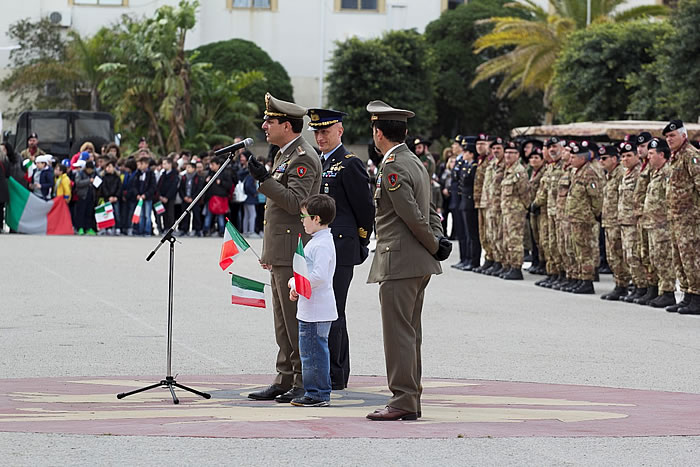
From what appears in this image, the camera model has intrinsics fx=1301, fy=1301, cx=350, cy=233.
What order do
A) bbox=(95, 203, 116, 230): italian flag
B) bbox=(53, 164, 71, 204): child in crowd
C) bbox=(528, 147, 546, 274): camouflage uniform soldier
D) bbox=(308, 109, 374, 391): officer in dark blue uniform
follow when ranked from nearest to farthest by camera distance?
bbox=(308, 109, 374, 391): officer in dark blue uniform, bbox=(528, 147, 546, 274): camouflage uniform soldier, bbox=(95, 203, 116, 230): italian flag, bbox=(53, 164, 71, 204): child in crowd

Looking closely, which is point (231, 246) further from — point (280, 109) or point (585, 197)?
point (585, 197)

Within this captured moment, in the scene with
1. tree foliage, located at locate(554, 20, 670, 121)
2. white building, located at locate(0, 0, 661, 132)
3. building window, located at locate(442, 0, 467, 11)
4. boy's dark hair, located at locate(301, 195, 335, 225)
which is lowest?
boy's dark hair, located at locate(301, 195, 335, 225)

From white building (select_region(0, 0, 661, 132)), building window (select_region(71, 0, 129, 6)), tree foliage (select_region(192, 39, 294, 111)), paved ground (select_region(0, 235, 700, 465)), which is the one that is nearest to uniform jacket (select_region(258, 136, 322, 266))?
paved ground (select_region(0, 235, 700, 465))

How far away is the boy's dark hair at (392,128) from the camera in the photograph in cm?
826

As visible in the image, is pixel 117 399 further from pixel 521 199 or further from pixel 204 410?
pixel 521 199

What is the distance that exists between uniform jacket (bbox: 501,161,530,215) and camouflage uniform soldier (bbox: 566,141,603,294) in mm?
1646

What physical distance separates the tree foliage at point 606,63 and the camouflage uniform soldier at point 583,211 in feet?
70.1

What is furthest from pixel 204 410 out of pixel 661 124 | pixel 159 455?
pixel 661 124

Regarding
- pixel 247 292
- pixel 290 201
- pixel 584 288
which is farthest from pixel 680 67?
pixel 247 292

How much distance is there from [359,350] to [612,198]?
6758mm

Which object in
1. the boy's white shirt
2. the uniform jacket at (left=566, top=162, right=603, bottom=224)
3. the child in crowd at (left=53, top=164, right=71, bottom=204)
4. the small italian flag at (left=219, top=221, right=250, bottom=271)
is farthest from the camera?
the child in crowd at (left=53, top=164, right=71, bottom=204)

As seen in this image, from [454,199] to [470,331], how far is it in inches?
371

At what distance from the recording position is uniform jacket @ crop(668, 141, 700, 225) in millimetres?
15117

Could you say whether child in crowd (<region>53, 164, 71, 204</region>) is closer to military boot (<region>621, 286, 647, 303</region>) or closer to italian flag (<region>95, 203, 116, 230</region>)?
italian flag (<region>95, 203, 116, 230</region>)
